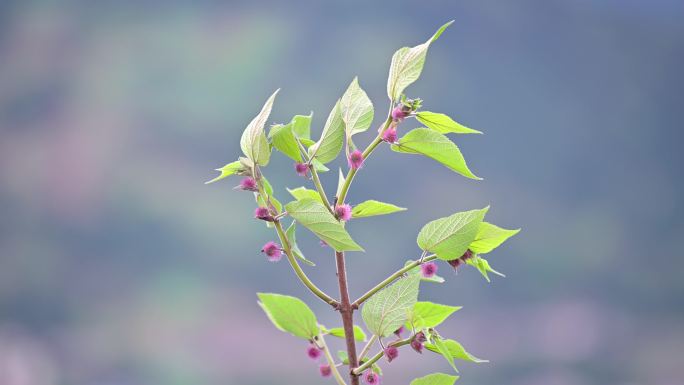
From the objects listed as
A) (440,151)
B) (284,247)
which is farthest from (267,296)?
(440,151)

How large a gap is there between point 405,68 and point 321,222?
0.12m

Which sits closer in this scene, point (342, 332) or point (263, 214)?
point (263, 214)

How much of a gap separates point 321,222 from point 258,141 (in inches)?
2.5

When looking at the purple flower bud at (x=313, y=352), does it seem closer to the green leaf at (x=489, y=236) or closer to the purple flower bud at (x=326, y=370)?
the purple flower bud at (x=326, y=370)

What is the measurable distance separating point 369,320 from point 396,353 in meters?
0.03

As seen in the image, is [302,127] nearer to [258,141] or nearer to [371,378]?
[258,141]

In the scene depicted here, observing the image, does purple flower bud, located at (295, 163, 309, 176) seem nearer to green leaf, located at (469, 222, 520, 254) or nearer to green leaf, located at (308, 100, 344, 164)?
green leaf, located at (308, 100, 344, 164)

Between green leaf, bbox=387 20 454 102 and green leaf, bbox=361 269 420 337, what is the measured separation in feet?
0.38

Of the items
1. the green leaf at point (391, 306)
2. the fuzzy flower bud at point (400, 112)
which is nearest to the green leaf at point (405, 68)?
the fuzzy flower bud at point (400, 112)

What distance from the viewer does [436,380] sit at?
0.45 m

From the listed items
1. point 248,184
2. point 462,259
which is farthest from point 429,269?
point 248,184

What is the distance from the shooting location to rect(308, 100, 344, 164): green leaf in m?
0.43

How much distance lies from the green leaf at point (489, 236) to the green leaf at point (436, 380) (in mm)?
83

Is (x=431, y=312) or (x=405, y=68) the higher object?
(x=405, y=68)
